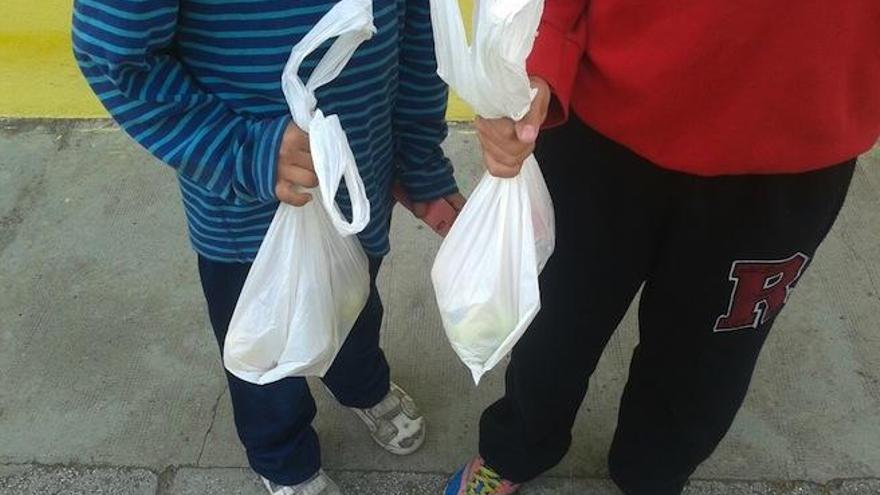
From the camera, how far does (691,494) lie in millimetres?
2057

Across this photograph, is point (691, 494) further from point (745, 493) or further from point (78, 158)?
point (78, 158)

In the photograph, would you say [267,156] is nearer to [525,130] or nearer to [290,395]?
[525,130]

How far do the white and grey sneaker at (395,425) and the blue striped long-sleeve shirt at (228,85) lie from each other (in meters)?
0.75

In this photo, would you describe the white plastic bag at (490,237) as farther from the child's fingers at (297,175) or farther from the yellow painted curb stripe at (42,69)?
the yellow painted curb stripe at (42,69)

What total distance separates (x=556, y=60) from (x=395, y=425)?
116cm

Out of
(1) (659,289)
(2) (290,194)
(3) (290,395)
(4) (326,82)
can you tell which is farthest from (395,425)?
(4) (326,82)

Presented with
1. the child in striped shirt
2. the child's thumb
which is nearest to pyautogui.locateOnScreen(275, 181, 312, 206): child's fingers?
the child in striped shirt

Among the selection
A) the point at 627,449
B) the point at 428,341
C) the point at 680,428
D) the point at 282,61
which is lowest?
the point at 428,341

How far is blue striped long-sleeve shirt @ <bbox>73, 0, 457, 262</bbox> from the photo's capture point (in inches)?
44.3

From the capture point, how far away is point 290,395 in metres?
1.78

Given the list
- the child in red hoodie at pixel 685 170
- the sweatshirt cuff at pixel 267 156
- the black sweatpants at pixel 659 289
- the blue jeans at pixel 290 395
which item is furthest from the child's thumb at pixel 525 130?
the blue jeans at pixel 290 395

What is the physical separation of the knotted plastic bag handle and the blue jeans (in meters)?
0.42

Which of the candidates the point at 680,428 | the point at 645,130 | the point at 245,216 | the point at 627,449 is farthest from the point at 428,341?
the point at 645,130

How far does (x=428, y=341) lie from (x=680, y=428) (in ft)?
2.81
